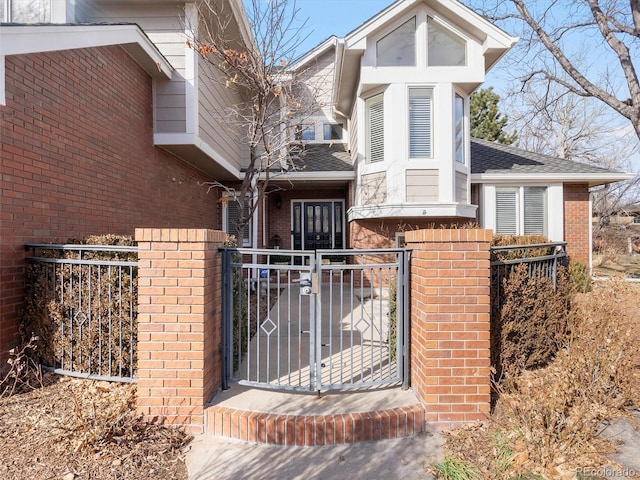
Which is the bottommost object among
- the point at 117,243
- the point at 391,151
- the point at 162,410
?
the point at 162,410

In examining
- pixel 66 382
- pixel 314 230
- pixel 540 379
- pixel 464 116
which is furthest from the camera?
pixel 314 230

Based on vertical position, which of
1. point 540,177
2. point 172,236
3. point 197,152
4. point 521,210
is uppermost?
point 197,152

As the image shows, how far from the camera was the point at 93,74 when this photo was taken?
16.3 ft

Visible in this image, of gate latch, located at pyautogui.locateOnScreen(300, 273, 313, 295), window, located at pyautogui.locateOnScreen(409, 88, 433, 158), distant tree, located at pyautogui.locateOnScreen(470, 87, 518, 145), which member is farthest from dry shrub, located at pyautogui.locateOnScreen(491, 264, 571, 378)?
distant tree, located at pyautogui.locateOnScreen(470, 87, 518, 145)

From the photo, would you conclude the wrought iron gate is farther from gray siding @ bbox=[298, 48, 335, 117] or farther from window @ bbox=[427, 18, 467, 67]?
gray siding @ bbox=[298, 48, 335, 117]

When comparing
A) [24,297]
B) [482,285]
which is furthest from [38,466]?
[482,285]

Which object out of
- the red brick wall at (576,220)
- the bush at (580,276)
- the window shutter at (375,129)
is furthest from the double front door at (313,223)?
the red brick wall at (576,220)

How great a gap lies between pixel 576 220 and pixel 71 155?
1228 centimetres

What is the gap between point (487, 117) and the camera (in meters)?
22.3

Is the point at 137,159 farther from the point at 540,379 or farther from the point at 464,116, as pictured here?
the point at 464,116

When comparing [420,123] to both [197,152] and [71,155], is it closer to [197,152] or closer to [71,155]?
[197,152]

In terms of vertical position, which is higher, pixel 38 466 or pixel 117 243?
pixel 117 243

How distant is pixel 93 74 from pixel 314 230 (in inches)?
301

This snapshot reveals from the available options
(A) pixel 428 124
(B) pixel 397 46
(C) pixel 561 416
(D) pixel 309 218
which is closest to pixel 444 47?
(B) pixel 397 46
